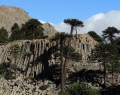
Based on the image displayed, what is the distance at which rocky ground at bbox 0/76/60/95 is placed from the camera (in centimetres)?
5333

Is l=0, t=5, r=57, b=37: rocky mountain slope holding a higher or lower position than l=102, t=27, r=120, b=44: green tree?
higher

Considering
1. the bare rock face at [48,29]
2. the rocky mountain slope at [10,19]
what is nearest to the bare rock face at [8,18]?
the rocky mountain slope at [10,19]

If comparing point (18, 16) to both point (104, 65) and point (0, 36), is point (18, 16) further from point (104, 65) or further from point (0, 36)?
point (104, 65)

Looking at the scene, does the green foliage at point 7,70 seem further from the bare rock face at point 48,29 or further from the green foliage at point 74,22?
the bare rock face at point 48,29

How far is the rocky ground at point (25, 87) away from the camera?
5333 cm

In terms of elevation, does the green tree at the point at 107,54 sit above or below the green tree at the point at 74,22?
below

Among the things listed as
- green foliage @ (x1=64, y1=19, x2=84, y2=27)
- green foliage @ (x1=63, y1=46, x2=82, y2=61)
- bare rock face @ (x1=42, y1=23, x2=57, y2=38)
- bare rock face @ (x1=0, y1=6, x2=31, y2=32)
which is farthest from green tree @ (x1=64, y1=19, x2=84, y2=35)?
bare rock face @ (x1=0, y1=6, x2=31, y2=32)

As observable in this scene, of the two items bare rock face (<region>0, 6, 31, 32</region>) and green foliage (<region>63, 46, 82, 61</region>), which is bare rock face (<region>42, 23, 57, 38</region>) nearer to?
bare rock face (<region>0, 6, 31, 32</region>)

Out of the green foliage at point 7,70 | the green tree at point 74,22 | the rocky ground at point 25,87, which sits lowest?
the rocky ground at point 25,87

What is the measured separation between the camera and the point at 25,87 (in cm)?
5778

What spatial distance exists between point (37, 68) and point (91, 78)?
531 inches

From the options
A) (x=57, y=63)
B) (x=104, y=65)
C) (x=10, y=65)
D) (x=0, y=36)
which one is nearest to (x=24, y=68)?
(x=10, y=65)

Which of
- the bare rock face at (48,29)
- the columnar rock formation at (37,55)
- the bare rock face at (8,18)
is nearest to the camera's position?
the columnar rock formation at (37,55)

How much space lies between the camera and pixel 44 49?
2719 inches
